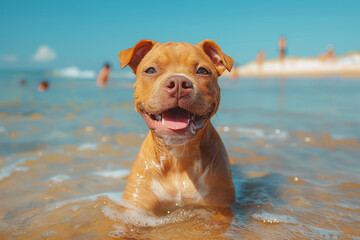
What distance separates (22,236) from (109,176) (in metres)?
1.83

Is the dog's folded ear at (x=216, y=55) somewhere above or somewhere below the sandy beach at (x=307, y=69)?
below

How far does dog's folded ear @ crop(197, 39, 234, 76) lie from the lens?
3.36 meters

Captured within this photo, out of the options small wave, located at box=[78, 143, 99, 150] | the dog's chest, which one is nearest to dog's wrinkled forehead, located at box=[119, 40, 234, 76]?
the dog's chest

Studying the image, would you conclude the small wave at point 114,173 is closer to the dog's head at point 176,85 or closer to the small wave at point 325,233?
the dog's head at point 176,85

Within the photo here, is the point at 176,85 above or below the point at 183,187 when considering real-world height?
above

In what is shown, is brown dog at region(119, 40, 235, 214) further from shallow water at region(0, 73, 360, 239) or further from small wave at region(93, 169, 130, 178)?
→ small wave at region(93, 169, 130, 178)

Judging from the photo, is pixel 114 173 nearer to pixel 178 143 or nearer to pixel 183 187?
pixel 183 187

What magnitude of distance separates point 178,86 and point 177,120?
385 millimetres

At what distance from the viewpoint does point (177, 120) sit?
304 cm

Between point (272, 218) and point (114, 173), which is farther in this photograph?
point (114, 173)

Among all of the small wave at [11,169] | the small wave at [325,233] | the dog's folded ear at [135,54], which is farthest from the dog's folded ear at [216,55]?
the small wave at [11,169]

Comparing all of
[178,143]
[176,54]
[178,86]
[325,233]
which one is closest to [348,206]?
[325,233]

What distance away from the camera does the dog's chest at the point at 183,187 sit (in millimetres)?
3314

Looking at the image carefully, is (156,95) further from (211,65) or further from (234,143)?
(234,143)
